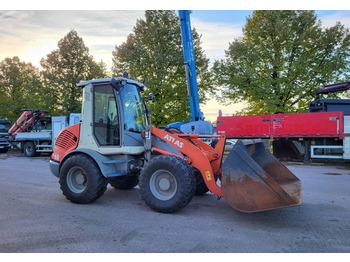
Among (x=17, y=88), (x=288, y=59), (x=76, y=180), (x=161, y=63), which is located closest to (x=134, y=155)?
(x=76, y=180)

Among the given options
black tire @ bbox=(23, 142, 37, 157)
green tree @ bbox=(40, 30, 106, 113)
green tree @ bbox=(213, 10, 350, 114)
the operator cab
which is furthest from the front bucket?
green tree @ bbox=(40, 30, 106, 113)

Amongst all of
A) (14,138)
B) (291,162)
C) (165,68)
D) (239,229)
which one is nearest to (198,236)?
(239,229)

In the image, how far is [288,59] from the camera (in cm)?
1812

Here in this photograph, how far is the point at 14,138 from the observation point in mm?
19938

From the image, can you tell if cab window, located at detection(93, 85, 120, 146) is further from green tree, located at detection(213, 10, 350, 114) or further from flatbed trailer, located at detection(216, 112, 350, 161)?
green tree, located at detection(213, 10, 350, 114)

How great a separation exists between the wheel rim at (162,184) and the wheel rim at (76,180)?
5.05 ft

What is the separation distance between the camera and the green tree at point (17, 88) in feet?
82.6

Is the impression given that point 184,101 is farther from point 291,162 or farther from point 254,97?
point 291,162

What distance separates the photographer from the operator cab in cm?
569

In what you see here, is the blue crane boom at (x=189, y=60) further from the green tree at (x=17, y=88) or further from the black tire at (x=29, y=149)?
the green tree at (x=17, y=88)

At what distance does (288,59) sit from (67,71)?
18006 millimetres

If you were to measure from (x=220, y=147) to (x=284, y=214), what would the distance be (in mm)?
1581

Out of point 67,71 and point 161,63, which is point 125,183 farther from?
point 67,71

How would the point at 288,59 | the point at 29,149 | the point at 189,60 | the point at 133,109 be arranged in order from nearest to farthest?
the point at 133,109
the point at 189,60
the point at 288,59
the point at 29,149
